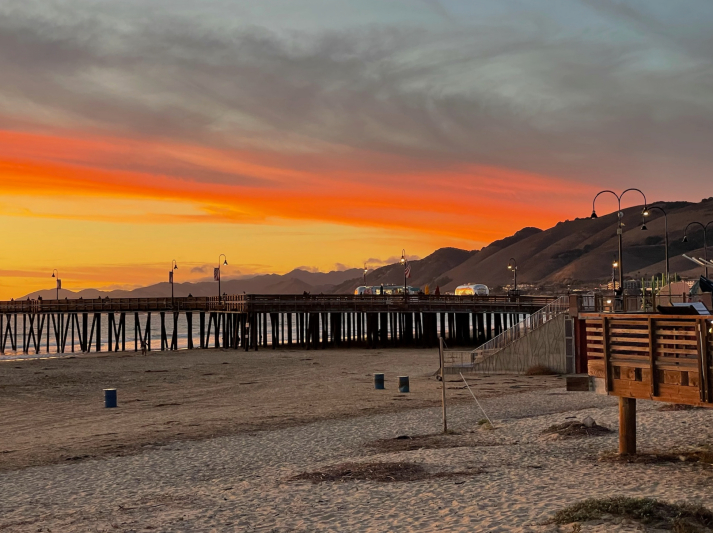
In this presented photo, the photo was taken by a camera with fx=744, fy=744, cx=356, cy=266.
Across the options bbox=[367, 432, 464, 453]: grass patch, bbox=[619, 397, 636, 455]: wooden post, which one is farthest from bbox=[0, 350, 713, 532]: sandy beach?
bbox=[619, 397, 636, 455]: wooden post

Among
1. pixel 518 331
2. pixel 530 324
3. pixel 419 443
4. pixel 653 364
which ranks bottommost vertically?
pixel 419 443

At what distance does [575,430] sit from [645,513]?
778 centimetres

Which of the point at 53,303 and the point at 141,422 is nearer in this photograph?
the point at 141,422

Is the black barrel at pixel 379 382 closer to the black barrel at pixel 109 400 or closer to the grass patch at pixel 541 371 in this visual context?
the grass patch at pixel 541 371

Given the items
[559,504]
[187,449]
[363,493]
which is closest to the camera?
[559,504]

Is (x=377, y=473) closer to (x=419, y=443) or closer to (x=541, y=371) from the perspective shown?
(x=419, y=443)

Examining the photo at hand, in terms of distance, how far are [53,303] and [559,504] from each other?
83851 mm

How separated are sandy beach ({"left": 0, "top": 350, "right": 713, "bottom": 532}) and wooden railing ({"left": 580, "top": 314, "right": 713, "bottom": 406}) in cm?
146

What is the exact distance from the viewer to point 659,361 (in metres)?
13.8

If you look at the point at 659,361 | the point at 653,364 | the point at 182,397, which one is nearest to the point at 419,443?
the point at 653,364

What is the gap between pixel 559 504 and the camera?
1156 centimetres

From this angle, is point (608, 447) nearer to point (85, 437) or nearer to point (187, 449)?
point (187, 449)

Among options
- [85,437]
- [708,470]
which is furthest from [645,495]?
[85,437]

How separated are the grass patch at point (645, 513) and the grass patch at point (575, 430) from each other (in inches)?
270
